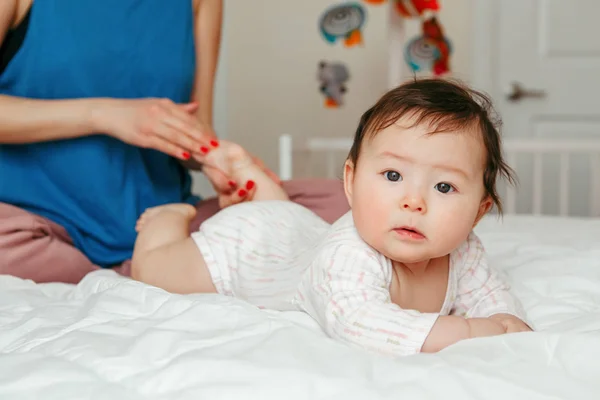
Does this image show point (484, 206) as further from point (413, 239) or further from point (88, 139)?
point (88, 139)

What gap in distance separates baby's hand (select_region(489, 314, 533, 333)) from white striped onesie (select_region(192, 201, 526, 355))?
4cm

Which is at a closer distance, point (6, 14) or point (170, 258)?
point (170, 258)

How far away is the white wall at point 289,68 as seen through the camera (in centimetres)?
289

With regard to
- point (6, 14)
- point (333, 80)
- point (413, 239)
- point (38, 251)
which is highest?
point (6, 14)

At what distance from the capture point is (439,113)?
0.83 m

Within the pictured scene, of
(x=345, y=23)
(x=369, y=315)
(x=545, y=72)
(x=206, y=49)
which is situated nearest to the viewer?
(x=369, y=315)

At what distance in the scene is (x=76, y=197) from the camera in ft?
4.46

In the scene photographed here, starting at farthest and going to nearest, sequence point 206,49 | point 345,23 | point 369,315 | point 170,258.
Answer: point 345,23
point 206,49
point 170,258
point 369,315

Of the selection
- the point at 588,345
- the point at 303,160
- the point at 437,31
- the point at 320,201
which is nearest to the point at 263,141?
the point at 303,160

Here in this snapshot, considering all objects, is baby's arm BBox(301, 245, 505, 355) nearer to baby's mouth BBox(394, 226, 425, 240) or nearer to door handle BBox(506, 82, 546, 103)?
baby's mouth BBox(394, 226, 425, 240)

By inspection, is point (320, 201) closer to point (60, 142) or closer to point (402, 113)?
point (60, 142)

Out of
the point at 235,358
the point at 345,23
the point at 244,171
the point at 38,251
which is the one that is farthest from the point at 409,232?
the point at 345,23

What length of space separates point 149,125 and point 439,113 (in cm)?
59

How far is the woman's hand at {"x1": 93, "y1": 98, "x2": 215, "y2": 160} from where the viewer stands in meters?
1.26
